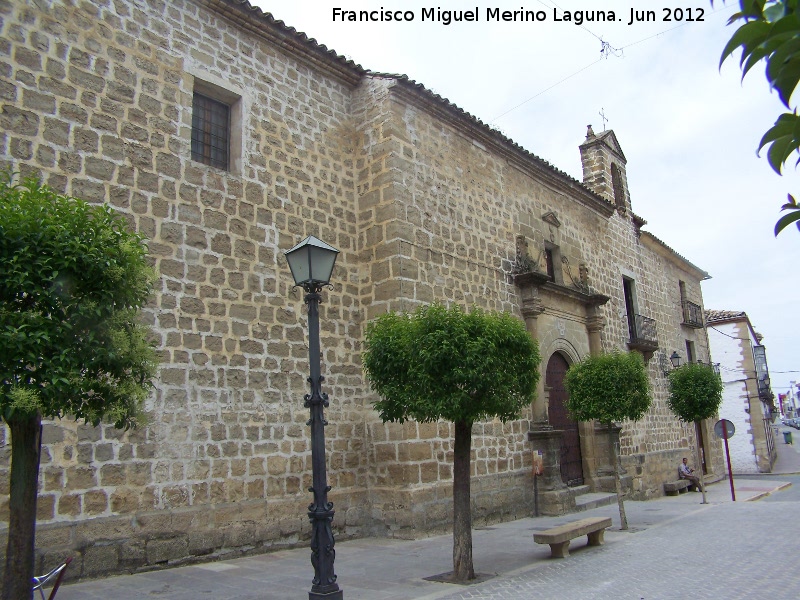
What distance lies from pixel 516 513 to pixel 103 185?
8057 millimetres

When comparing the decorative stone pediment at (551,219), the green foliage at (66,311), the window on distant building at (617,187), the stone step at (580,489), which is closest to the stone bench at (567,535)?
the stone step at (580,489)

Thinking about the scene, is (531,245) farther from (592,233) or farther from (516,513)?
(516,513)

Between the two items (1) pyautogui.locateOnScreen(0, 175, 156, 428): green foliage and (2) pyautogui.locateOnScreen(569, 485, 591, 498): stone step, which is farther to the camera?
(2) pyautogui.locateOnScreen(569, 485, 591, 498): stone step

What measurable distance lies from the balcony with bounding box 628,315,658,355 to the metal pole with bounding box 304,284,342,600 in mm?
12812

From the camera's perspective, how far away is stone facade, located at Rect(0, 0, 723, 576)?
6.40 meters

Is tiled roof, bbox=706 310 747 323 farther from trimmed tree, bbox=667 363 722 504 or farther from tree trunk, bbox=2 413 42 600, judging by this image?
tree trunk, bbox=2 413 42 600

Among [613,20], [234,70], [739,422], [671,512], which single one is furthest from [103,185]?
[739,422]

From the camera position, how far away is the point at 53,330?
342cm

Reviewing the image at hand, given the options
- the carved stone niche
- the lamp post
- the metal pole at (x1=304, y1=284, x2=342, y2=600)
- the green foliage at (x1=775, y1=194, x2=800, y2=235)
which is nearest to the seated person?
the carved stone niche

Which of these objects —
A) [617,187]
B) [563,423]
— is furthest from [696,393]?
[617,187]

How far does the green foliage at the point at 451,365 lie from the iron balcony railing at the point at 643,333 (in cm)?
1055

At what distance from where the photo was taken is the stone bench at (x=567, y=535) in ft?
23.5

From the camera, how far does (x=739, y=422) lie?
1067 inches

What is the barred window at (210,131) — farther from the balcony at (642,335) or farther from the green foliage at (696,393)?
the green foliage at (696,393)
